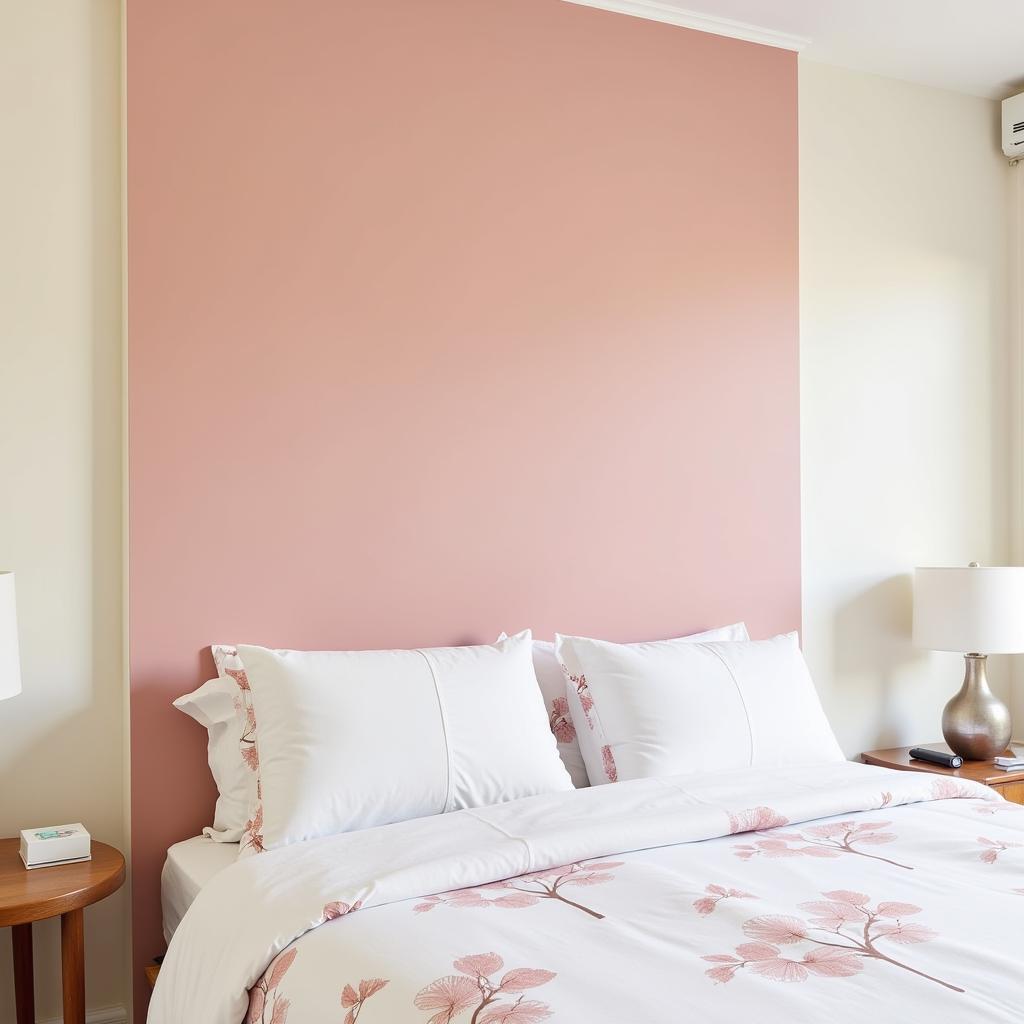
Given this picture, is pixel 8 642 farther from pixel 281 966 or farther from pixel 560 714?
pixel 560 714

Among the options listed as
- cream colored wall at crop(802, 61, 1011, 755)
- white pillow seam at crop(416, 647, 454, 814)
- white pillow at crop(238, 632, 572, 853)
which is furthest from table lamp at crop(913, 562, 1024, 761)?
white pillow seam at crop(416, 647, 454, 814)

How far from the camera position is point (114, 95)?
245 centimetres

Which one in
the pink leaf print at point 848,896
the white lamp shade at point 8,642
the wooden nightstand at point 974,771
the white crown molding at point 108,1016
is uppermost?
the white lamp shade at point 8,642

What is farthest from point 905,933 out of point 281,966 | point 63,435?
point 63,435

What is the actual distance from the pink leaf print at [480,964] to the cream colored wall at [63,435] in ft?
4.14

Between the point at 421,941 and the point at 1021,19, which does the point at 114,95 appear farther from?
the point at 1021,19

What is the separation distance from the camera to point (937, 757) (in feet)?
10.4

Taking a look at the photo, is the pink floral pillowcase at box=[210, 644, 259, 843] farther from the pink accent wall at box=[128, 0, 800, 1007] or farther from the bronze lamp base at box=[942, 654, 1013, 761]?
the bronze lamp base at box=[942, 654, 1013, 761]

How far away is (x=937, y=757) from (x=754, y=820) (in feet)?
4.38

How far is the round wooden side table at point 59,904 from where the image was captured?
1.96 metres

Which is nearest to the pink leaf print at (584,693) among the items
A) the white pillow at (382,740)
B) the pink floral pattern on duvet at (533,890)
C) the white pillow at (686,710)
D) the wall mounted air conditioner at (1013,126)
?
the white pillow at (686,710)

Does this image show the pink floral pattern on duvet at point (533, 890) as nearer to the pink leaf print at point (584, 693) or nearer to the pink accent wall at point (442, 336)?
the pink leaf print at point (584, 693)

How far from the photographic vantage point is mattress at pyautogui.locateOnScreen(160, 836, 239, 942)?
216cm

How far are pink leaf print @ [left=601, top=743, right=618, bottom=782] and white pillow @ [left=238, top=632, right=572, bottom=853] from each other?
0.53ft
